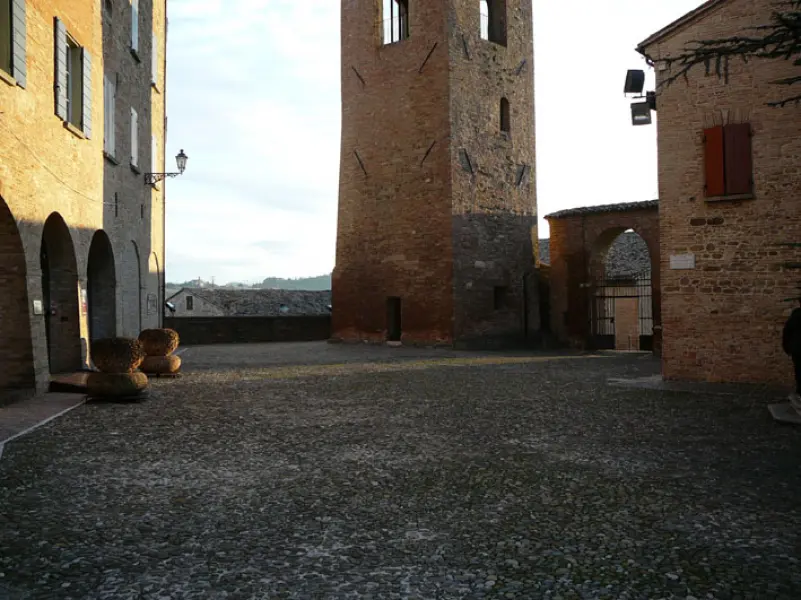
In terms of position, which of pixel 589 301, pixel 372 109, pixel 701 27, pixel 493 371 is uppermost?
pixel 372 109

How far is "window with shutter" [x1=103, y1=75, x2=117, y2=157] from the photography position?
12.0m

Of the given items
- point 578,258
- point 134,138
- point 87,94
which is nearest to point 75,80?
point 87,94

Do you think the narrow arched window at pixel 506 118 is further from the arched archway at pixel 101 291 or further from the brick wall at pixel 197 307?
the brick wall at pixel 197 307

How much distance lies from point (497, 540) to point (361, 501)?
1007 mm

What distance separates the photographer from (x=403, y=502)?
4152mm

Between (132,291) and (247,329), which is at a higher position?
(132,291)

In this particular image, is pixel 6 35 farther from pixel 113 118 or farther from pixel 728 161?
pixel 728 161

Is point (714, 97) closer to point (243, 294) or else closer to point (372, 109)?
point (372, 109)

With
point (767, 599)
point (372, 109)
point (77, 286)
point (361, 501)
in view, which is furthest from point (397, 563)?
point (372, 109)

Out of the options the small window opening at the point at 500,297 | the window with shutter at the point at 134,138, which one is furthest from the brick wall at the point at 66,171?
the small window opening at the point at 500,297

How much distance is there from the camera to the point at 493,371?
12.5 meters

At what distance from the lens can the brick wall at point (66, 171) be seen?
321 inches

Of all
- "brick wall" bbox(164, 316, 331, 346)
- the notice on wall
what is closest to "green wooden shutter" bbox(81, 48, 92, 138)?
the notice on wall

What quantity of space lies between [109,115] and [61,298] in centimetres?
378
